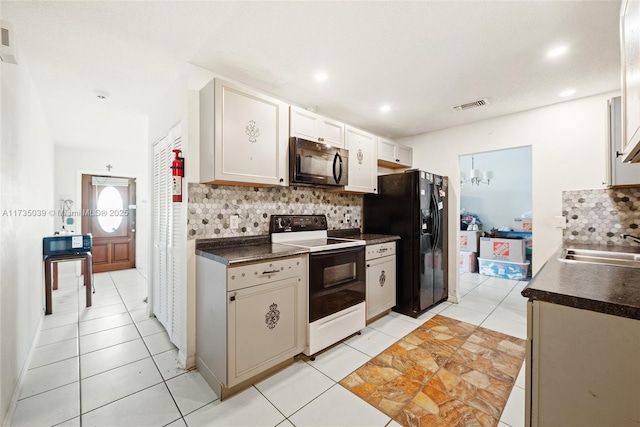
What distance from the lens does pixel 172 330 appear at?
248cm

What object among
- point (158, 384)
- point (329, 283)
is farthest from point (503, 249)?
Result: point (158, 384)

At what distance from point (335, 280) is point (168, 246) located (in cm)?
162

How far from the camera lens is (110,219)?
5512mm

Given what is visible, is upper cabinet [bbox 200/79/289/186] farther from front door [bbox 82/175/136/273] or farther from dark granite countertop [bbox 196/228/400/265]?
front door [bbox 82/175/136/273]

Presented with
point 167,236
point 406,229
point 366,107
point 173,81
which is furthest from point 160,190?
point 406,229

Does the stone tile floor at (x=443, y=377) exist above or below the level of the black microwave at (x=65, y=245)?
below

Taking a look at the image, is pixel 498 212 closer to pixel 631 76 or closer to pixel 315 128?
pixel 315 128

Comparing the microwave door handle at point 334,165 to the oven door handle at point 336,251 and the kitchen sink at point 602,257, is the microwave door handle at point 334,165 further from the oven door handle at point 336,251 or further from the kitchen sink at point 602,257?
the kitchen sink at point 602,257

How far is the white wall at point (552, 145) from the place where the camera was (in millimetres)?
2811

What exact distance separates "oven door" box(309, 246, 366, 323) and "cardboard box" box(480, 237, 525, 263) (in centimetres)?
370

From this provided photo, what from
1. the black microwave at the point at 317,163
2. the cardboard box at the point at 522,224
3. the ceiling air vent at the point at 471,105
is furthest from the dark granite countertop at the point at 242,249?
the cardboard box at the point at 522,224

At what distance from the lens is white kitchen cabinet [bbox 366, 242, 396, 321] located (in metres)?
2.84

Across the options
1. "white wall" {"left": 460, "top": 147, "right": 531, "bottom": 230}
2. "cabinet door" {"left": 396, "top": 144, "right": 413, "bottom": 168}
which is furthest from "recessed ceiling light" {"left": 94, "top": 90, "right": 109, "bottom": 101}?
"white wall" {"left": 460, "top": 147, "right": 531, "bottom": 230}

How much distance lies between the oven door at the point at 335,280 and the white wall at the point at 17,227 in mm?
1930
